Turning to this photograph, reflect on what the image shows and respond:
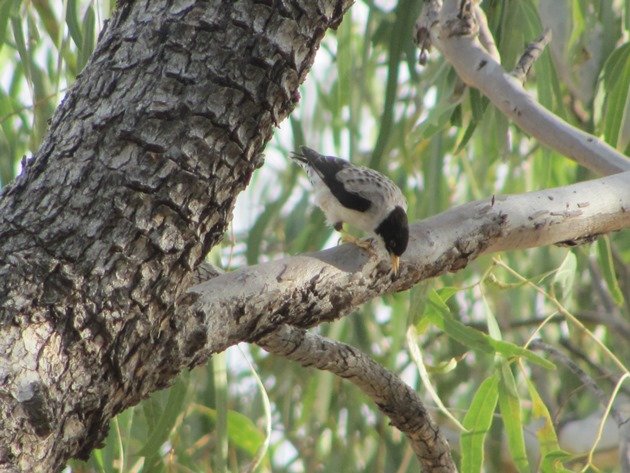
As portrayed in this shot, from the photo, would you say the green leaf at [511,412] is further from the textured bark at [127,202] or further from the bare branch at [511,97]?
the textured bark at [127,202]

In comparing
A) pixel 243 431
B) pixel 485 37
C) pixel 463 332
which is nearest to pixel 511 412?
pixel 463 332

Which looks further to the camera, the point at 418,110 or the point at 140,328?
the point at 418,110

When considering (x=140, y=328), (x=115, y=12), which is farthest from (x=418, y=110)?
(x=140, y=328)

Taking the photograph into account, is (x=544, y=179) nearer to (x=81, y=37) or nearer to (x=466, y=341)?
(x=466, y=341)

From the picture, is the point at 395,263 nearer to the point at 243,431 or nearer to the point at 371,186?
the point at 243,431

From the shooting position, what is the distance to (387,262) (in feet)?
4.54

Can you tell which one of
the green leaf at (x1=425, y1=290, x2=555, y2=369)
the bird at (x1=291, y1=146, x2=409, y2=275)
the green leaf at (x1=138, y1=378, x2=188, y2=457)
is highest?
the bird at (x1=291, y1=146, x2=409, y2=275)

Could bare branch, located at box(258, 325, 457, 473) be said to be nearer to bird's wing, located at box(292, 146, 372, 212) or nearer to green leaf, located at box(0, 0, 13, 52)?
green leaf, located at box(0, 0, 13, 52)

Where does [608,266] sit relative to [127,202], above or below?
above

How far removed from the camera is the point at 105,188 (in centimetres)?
101

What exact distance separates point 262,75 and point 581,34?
170cm

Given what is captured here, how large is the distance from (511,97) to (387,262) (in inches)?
21.9

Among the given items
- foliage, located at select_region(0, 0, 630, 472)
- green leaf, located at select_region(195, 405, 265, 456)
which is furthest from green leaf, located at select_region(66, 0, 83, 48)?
green leaf, located at select_region(195, 405, 265, 456)

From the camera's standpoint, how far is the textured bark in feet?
3.12
